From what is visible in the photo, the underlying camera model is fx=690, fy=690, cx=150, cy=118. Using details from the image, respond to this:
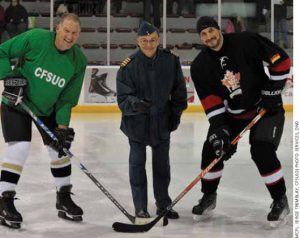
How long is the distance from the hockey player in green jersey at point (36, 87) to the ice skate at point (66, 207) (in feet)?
0.78

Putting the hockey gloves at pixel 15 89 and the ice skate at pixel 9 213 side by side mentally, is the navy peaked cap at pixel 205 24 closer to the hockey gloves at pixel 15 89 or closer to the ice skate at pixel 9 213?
the hockey gloves at pixel 15 89

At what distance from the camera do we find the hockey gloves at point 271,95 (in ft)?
10.6

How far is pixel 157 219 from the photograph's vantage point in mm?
3150

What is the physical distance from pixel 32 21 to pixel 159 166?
6.36 metres

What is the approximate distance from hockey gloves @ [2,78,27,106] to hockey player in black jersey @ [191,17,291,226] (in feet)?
2.73

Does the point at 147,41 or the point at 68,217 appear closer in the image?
the point at 147,41

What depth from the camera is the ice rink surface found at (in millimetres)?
3162

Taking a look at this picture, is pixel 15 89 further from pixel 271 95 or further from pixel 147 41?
pixel 271 95

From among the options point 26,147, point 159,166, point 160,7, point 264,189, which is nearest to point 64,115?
point 26,147

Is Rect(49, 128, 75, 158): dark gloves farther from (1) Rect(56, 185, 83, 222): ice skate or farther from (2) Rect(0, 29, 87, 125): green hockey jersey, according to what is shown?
(1) Rect(56, 185, 83, 222): ice skate

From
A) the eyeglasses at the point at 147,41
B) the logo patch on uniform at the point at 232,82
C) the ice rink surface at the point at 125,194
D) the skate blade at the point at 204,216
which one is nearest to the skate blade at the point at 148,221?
the ice rink surface at the point at 125,194

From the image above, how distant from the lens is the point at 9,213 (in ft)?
10.5

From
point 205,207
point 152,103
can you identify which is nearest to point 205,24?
point 152,103

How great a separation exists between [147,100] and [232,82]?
43cm
